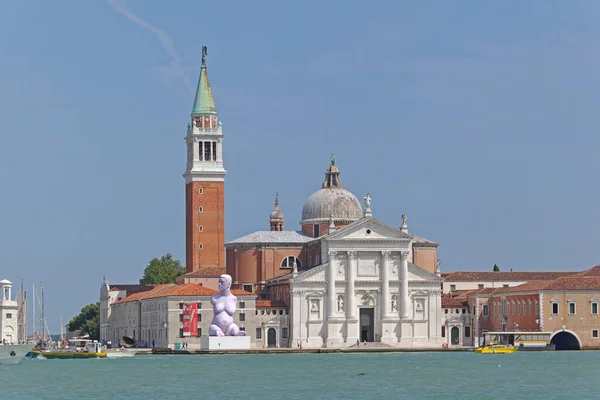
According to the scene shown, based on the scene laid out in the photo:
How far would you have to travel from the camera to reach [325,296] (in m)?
99.9

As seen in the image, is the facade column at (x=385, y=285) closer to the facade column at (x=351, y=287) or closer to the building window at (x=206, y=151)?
the facade column at (x=351, y=287)

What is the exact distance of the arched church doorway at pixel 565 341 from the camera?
95.5 metres

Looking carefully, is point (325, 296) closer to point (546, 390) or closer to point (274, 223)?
point (274, 223)

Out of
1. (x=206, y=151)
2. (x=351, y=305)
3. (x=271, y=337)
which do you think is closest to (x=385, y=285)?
(x=351, y=305)

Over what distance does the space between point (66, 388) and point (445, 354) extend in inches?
1385

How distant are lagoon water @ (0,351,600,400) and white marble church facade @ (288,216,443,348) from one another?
33.9 feet

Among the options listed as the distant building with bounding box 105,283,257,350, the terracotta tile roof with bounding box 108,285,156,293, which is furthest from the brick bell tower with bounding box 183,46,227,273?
the terracotta tile roof with bounding box 108,285,156,293

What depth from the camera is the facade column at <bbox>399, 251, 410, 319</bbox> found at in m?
99.9

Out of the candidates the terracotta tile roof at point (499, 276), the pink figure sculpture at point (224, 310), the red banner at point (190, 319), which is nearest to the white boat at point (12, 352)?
the pink figure sculpture at point (224, 310)

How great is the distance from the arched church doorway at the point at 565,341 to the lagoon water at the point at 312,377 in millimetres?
6396

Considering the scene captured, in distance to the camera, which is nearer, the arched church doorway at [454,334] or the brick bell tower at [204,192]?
the arched church doorway at [454,334]

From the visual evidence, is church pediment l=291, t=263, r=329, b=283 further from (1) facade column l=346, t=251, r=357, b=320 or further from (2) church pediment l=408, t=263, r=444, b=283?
(2) church pediment l=408, t=263, r=444, b=283

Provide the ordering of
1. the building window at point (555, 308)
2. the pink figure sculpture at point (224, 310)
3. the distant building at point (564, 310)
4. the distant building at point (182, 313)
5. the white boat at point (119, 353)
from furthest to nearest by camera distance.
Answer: the distant building at point (182, 313) < the building window at point (555, 308) < the distant building at point (564, 310) < the white boat at point (119, 353) < the pink figure sculpture at point (224, 310)

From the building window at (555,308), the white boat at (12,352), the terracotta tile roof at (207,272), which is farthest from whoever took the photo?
the terracotta tile roof at (207,272)
